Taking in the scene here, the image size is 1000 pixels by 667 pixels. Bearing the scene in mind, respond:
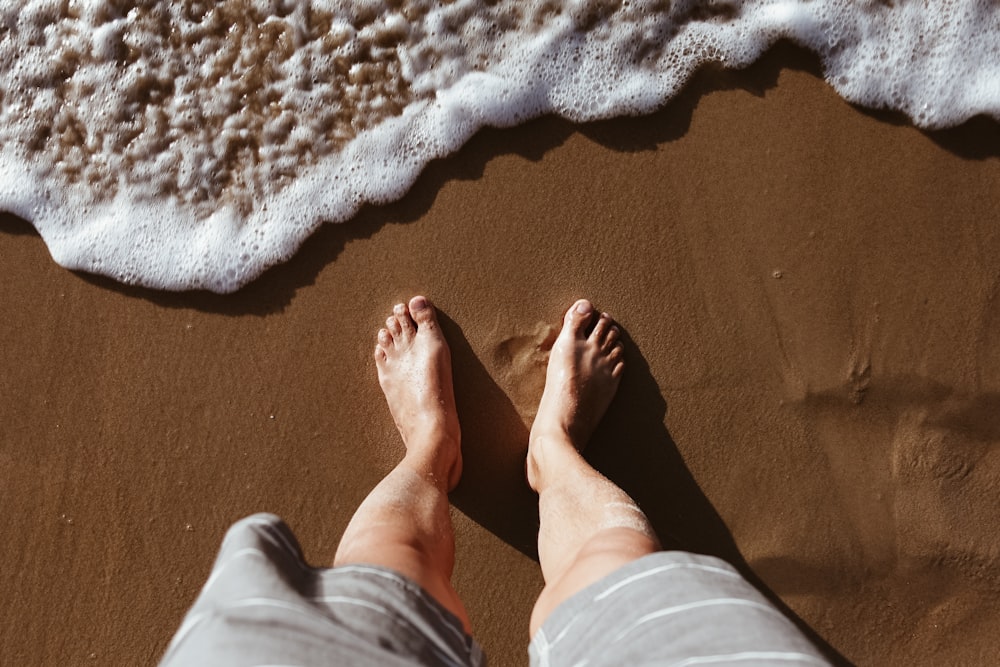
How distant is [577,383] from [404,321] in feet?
1.63

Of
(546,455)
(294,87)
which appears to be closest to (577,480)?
(546,455)

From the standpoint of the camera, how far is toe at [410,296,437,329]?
5.87 ft

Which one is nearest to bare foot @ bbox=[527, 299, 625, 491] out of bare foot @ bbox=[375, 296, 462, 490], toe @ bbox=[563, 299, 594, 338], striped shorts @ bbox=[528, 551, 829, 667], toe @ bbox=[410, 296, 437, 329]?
→ toe @ bbox=[563, 299, 594, 338]

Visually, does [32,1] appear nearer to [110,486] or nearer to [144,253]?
[144,253]

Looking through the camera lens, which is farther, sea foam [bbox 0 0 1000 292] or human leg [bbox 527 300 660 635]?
sea foam [bbox 0 0 1000 292]

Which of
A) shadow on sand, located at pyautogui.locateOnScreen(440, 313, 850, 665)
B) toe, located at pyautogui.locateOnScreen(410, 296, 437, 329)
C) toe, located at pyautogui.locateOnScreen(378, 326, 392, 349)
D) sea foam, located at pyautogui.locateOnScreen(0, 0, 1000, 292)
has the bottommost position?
shadow on sand, located at pyautogui.locateOnScreen(440, 313, 850, 665)

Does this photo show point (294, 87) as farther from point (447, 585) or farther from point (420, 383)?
point (447, 585)

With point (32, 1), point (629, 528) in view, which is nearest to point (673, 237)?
point (629, 528)

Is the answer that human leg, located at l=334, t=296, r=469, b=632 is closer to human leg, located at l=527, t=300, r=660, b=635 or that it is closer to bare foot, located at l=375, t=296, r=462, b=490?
bare foot, located at l=375, t=296, r=462, b=490

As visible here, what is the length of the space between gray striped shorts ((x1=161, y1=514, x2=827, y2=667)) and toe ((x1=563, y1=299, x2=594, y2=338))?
723 mm

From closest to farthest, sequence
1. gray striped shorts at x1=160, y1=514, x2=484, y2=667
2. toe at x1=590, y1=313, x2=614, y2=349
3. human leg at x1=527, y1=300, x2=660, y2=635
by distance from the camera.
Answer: gray striped shorts at x1=160, y1=514, x2=484, y2=667 < human leg at x1=527, y1=300, x2=660, y2=635 < toe at x1=590, y1=313, x2=614, y2=349

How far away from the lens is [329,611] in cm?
104

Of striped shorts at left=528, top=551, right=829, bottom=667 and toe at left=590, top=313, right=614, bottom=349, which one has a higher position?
toe at left=590, top=313, right=614, bottom=349

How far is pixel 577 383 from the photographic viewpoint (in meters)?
1.75
